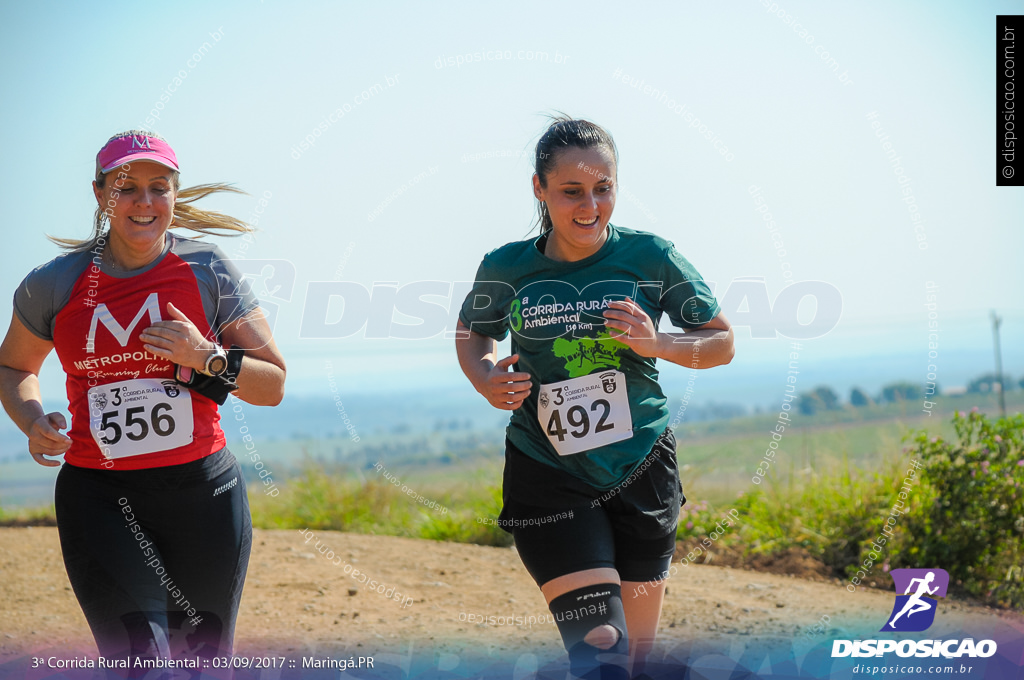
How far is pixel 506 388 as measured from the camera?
281 centimetres

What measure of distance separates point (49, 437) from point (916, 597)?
496cm

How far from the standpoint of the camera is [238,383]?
2.82m

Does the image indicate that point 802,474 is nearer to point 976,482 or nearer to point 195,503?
point 976,482

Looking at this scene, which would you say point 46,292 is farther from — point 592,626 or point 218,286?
point 592,626

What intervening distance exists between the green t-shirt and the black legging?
3.31 ft

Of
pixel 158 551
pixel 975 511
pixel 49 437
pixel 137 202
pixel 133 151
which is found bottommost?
pixel 975 511

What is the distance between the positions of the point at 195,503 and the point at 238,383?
1.32ft

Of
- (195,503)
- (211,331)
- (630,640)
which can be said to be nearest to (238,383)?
(211,331)

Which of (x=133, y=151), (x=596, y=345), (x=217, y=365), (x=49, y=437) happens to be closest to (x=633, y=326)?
(x=596, y=345)

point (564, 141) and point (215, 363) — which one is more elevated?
point (564, 141)

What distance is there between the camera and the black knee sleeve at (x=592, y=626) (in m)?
2.67

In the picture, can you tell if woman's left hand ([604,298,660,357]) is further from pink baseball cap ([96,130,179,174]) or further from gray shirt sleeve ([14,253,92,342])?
gray shirt sleeve ([14,253,92,342])

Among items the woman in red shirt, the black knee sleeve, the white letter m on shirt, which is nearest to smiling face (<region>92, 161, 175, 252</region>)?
the woman in red shirt

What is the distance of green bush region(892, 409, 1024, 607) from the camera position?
5.37 metres
